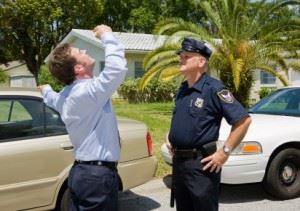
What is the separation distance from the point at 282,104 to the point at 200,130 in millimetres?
3956

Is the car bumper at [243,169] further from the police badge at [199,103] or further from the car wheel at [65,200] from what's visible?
the police badge at [199,103]

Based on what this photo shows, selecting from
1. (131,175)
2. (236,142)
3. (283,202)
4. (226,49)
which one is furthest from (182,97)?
(226,49)

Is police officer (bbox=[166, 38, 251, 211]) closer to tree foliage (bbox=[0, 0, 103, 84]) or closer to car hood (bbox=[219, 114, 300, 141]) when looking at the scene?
car hood (bbox=[219, 114, 300, 141])

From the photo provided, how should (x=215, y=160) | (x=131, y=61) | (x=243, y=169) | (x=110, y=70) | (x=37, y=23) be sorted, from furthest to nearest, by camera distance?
(x=37, y=23), (x=131, y=61), (x=243, y=169), (x=215, y=160), (x=110, y=70)

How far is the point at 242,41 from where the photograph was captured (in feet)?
48.1

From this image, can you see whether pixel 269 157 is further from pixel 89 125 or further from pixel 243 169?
pixel 89 125

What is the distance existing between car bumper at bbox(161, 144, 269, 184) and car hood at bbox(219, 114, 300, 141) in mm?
239

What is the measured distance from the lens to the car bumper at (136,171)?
5309 mm

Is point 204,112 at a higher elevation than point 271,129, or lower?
higher

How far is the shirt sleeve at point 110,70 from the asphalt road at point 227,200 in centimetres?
326

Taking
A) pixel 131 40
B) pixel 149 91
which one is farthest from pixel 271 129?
pixel 131 40

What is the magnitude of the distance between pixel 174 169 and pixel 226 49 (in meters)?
11.2

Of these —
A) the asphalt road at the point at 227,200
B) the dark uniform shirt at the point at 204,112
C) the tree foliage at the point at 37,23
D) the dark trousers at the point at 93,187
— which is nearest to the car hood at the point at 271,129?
the asphalt road at the point at 227,200

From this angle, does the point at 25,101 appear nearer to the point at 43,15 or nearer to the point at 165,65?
the point at 165,65
